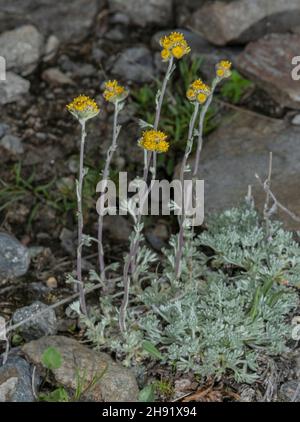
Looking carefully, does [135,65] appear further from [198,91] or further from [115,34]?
[198,91]

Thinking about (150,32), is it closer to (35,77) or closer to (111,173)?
(35,77)

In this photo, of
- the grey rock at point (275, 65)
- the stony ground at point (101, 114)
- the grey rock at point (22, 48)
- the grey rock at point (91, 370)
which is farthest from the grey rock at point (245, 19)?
the grey rock at point (91, 370)

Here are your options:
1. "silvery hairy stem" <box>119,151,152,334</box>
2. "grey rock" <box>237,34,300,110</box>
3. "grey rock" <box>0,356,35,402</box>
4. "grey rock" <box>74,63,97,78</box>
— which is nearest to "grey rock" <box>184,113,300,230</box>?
"grey rock" <box>237,34,300,110</box>

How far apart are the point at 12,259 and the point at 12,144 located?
1.02 m

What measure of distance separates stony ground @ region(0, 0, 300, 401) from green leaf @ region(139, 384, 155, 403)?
0.30m

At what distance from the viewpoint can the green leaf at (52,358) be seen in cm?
342

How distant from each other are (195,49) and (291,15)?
2.44ft

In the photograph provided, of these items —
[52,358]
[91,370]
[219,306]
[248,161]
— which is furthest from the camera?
[248,161]

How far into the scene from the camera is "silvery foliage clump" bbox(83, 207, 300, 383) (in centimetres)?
351

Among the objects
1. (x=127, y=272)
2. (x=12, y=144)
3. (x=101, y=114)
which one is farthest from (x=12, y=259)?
(x=101, y=114)

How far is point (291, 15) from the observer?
539cm

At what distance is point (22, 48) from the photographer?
5.23m
